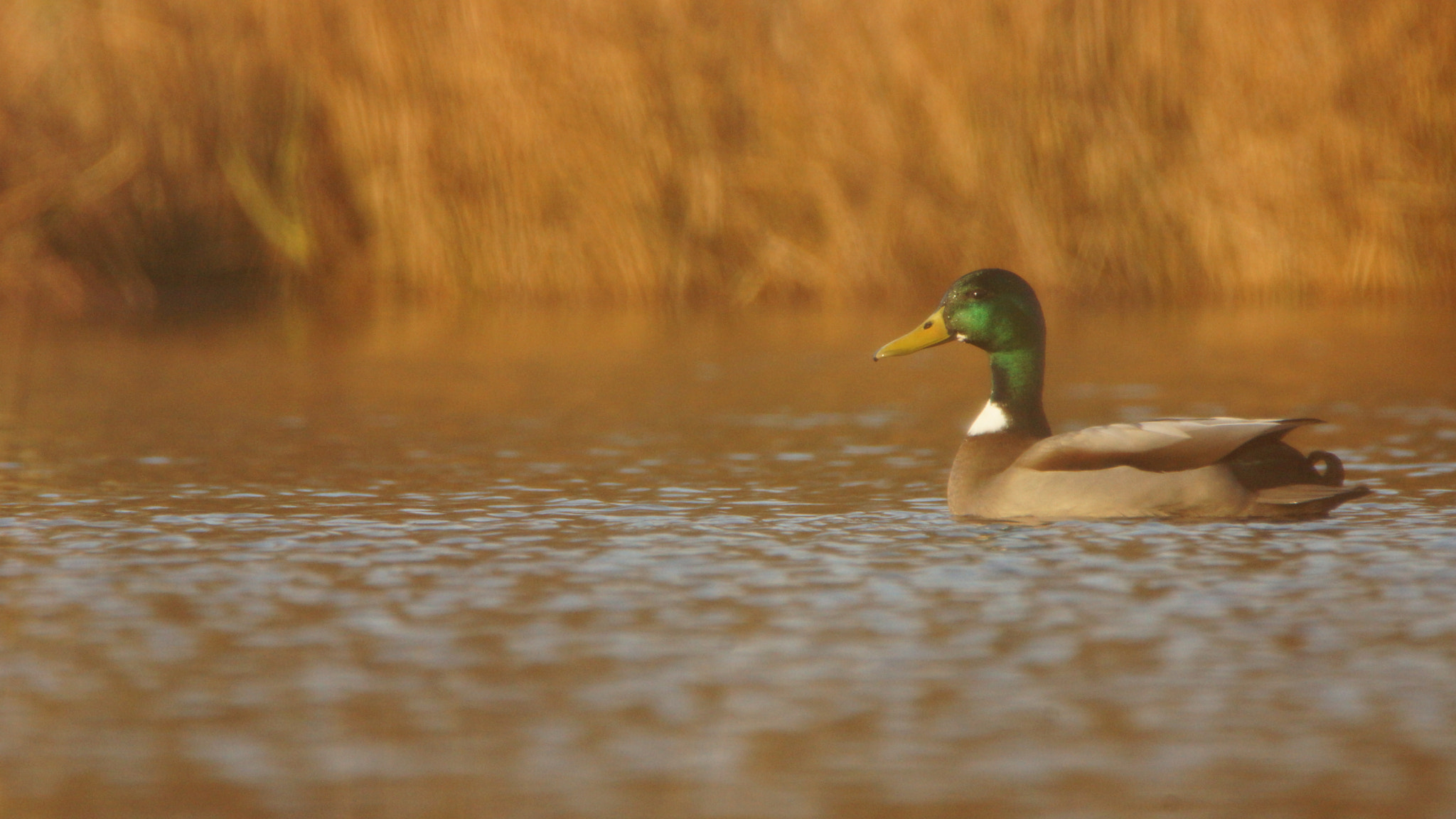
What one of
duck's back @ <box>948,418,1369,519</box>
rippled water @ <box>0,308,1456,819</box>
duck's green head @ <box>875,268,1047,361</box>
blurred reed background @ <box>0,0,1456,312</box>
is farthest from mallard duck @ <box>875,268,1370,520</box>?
blurred reed background @ <box>0,0,1456,312</box>

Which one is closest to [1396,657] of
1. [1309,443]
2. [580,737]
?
[580,737]

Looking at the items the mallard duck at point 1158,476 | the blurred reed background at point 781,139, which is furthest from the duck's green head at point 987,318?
the blurred reed background at point 781,139

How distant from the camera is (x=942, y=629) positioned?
5199 mm

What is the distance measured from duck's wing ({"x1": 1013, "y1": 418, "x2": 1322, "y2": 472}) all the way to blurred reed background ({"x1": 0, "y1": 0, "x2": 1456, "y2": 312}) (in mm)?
7706

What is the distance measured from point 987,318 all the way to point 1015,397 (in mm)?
285

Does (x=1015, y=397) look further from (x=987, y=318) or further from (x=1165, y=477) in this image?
(x=1165, y=477)

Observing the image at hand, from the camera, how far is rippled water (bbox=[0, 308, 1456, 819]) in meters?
3.93

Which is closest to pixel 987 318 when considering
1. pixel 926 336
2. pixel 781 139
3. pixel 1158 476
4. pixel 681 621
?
pixel 926 336

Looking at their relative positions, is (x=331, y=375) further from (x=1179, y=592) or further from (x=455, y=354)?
(x=1179, y=592)

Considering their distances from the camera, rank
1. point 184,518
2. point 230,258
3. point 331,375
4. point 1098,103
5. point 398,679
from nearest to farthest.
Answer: point 398,679
point 184,518
point 331,375
point 1098,103
point 230,258

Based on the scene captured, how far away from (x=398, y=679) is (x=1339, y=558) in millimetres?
2709

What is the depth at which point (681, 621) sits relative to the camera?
536 cm

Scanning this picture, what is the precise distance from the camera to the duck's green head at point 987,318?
7.50m

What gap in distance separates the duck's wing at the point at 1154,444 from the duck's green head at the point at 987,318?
667 mm
